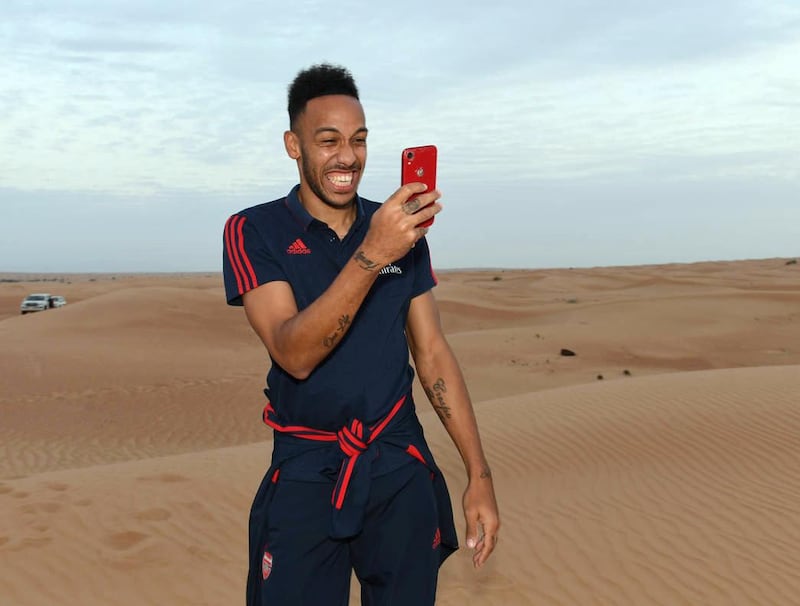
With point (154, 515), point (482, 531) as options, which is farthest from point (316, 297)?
point (154, 515)

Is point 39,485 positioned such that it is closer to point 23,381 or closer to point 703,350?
point 23,381

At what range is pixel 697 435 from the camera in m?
8.54

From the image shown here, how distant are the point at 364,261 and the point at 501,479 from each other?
20.0ft

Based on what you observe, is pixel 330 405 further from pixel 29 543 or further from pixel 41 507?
pixel 41 507

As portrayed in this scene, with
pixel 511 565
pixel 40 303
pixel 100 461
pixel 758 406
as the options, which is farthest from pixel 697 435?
pixel 40 303

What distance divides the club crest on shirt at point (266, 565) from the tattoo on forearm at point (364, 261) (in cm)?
95

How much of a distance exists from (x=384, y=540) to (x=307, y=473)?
31 centimetres

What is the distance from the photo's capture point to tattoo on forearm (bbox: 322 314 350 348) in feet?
6.71

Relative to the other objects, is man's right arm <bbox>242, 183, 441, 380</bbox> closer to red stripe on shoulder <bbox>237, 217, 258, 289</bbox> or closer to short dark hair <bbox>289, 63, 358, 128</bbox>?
red stripe on shoulder <bbox>237, 217, 258, 289</bbox>

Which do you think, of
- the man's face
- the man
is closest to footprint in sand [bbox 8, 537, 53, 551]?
the man

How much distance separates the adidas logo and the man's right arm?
0.79 feet

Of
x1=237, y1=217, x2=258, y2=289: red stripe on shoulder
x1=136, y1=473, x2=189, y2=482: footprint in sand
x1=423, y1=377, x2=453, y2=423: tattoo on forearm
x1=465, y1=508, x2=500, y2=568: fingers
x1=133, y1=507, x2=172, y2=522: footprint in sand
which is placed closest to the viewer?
x1=237, y1=217, x2=258, y2=289: red stripe on shoulder

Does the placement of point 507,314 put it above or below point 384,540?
below

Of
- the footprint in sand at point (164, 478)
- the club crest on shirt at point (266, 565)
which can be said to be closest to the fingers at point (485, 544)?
the club crest on shirt at point (266, 565)
